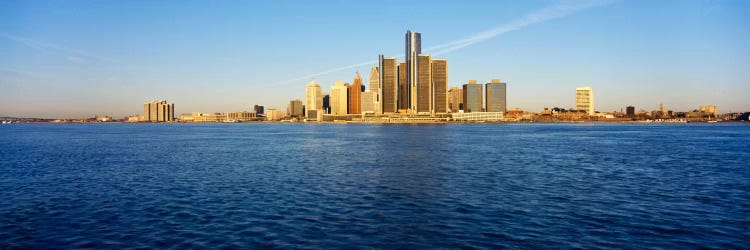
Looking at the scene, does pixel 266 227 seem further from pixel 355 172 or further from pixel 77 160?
pixel 77 160

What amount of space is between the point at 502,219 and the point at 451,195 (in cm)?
790

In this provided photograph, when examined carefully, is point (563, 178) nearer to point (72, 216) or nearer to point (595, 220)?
point (595, 220)

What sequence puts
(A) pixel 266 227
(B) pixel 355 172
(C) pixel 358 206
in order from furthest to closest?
(B) pixel 355 172 → (C) pixel 358 206 → (A) pixel 266 227

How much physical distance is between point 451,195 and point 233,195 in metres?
14.8

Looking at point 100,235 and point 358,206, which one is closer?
point 100,235

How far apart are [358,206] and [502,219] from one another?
852 centimetres

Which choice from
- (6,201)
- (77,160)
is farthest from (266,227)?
(77,160)

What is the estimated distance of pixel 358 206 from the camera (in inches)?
1155

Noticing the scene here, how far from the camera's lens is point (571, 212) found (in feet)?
88.5

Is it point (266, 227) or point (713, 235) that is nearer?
point (713, 235)

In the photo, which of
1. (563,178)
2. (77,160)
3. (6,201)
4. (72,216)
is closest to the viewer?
(72,216)

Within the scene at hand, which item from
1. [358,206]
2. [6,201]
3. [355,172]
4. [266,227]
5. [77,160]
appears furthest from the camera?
[77,160]

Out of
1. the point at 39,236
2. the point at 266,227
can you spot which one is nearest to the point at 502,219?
the point at 266,227

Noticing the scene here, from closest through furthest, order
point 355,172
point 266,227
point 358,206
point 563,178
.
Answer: point 266,227, point 358,206, point 563,178, point 355,172
